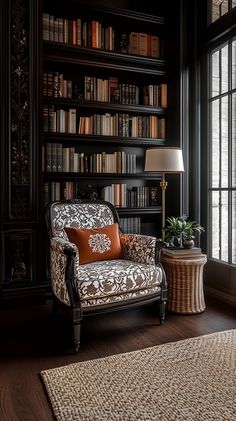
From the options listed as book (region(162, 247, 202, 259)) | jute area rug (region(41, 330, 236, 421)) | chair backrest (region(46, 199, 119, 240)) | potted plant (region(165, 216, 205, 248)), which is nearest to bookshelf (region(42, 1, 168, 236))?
chair backrest (region(46, 199, 119, 240))

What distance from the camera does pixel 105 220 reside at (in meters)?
3.03

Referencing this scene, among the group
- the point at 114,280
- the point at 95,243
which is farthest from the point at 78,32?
the point at 114,280

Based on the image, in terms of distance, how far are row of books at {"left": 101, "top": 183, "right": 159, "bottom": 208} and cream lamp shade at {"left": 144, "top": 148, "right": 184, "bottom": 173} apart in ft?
2.01

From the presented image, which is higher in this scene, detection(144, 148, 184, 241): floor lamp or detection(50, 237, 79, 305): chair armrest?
detection(144, 148, 184, 241): floor lamp

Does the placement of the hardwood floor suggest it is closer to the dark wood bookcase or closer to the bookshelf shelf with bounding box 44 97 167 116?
the dark wood bookcase

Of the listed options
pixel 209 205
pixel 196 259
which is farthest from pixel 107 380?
pixel 209 205

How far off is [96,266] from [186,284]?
780mm

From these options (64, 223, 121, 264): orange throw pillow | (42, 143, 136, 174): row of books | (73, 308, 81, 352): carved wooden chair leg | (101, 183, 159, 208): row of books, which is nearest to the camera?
(73, 308, 81, 352): carved wooden chair leg

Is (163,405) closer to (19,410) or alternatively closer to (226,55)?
(19,410)

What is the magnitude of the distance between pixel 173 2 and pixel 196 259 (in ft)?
8.97

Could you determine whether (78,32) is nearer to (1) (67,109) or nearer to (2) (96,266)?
(1) (67,109)

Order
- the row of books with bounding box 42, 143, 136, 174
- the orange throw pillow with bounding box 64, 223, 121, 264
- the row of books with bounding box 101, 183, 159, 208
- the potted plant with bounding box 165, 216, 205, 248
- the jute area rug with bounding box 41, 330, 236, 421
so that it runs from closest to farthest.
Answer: the jute area rug with bounding box 41, 330, 236, 421 < the orange throw pillow with bounding box 64, 223, 121, 264 < the potted plant with bounding box 165, 216, 205, 248 < the row of books with bounding box 42, 143, 136, 174 < the row of books with bounding box 101, 183, 159, 208

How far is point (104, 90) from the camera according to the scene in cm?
347

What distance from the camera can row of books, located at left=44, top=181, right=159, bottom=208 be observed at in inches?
131
